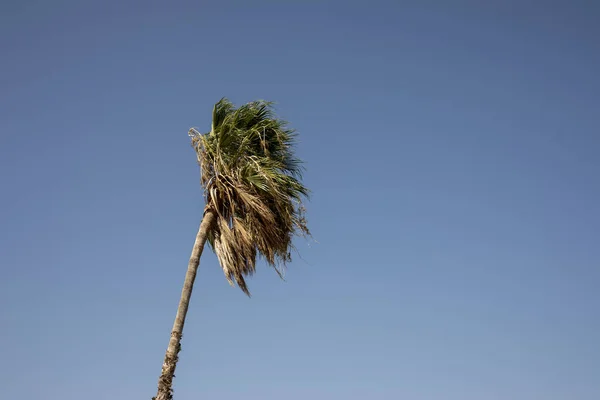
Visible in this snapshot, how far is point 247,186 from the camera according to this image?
1395cm

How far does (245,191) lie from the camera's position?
1379 centimetres

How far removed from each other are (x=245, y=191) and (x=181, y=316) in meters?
2.90

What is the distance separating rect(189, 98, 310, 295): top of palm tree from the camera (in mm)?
13695

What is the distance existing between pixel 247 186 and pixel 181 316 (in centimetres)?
306

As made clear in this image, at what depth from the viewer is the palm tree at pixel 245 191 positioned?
1366 cm

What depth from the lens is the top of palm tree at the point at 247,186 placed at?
44.9 ft

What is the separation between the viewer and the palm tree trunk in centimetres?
1214

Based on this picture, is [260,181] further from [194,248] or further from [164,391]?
[164,391]

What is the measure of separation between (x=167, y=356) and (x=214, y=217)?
3232 millimetres

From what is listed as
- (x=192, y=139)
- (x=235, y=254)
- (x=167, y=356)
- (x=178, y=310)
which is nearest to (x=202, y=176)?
(x=192, y=139)

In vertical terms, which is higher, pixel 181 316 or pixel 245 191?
pixel 245 191

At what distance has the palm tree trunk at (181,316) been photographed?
12141 millimetres

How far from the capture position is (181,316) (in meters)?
12.8

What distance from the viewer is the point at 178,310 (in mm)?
12930
